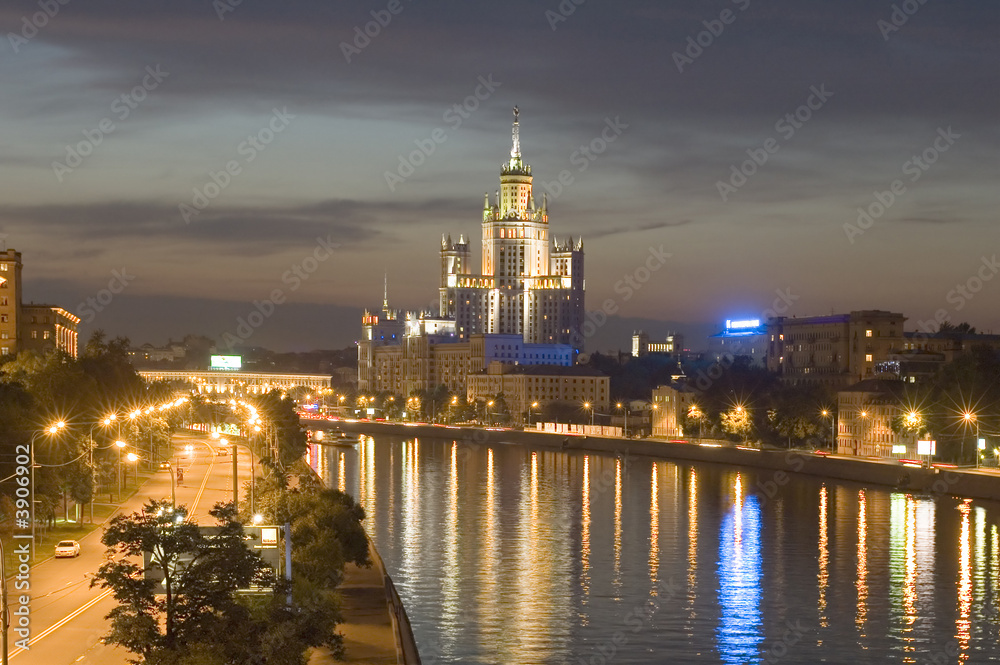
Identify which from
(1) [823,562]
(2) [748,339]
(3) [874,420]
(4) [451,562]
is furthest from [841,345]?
(4) [451,562]

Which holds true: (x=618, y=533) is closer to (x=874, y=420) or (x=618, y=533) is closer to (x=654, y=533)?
(x=654, y=533)

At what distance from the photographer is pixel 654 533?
58.9 m

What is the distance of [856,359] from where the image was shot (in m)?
147

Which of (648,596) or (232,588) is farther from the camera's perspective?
(648,596)

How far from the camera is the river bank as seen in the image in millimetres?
76062

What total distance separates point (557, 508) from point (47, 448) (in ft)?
85.6

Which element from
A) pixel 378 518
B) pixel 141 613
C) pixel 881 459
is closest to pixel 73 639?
pixel 141 613

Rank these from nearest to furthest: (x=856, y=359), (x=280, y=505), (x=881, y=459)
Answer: (x=280, y=505), (x=881, y=459), (x=856, y=359)

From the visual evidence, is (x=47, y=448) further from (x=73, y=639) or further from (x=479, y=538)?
(x=73, y=639)

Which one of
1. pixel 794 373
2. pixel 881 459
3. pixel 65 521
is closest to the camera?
pixel 65 521

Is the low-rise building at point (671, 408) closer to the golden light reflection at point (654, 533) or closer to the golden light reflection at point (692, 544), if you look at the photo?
the golden light reflection at point (692, 544)

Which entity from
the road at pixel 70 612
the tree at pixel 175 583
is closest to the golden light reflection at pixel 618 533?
the road at pixel 70 612

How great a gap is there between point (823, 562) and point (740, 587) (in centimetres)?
675

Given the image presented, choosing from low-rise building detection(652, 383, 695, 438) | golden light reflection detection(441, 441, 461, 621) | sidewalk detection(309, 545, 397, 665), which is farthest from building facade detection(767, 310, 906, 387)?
sidewalk detection(309, 545, 397, 665)
